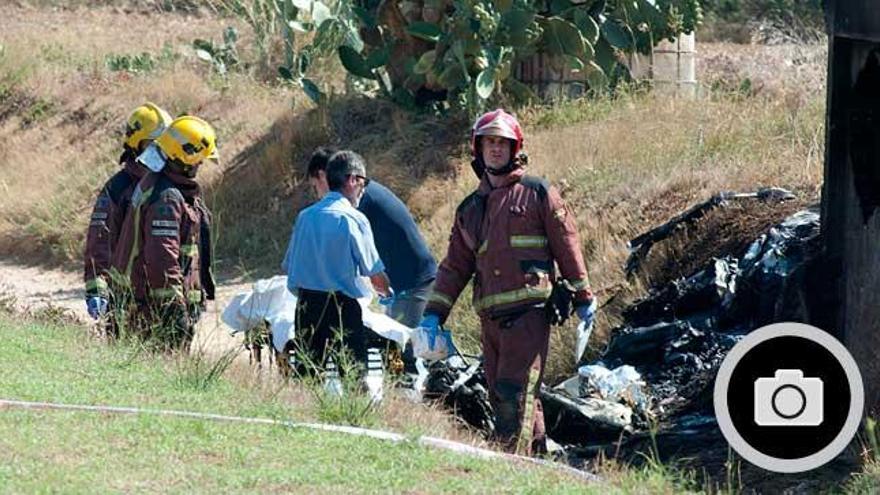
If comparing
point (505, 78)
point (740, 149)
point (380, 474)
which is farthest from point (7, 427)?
point (505, 78)

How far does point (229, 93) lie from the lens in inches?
860

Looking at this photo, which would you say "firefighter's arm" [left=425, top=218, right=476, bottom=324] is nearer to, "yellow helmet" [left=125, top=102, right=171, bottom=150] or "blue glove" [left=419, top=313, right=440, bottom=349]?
"blue glove" [left=419, top=313, right=440, bottom=349]

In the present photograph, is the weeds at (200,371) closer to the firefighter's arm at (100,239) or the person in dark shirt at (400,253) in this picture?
the person in dark shirt at (400,253)

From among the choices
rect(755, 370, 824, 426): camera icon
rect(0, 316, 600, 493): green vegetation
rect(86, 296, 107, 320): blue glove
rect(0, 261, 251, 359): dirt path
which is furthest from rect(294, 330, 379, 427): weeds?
rect(0, 261, 251, 359): dirt path

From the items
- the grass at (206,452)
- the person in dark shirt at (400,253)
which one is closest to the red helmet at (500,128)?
the grass at (206,452)

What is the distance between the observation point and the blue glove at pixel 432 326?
389 inches

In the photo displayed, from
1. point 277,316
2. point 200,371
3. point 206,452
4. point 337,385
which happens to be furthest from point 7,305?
point 206,452

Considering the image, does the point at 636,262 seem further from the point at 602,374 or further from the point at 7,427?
the point at 7,427

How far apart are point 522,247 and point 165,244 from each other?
2.35m

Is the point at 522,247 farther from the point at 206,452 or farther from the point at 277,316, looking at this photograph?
the point at 206,452

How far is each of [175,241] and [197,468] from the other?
3.60 m

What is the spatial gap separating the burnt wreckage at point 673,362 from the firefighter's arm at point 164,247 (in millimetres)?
1634

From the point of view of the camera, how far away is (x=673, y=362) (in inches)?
448

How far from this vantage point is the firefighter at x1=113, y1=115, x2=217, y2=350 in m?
10.7
